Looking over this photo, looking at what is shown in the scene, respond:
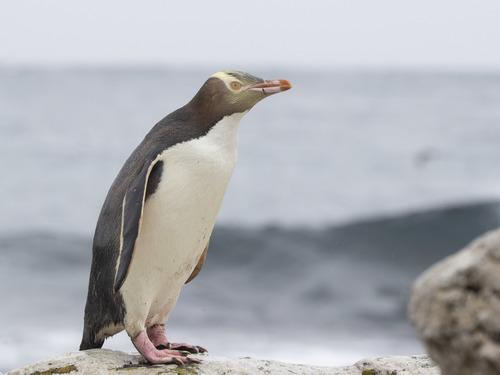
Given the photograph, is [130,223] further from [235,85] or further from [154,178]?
[235,85]

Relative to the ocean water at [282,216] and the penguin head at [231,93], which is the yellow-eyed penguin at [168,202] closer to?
the penguin head at [231,93]

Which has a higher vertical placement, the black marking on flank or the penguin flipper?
the black marking on flank

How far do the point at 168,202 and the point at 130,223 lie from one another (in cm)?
21

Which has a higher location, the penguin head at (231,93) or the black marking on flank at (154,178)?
the penguin head at (231,93)

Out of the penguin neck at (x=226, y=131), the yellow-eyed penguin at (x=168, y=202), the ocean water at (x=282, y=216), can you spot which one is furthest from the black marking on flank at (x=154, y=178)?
the ocean water at (x=282, y=216)

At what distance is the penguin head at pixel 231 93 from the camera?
307cm

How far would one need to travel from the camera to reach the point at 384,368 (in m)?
3.14

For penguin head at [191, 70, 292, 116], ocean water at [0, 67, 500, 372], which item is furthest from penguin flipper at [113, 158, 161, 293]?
ocean water at [0, 67, 500, 372]

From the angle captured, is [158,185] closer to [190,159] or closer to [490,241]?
[190,159]

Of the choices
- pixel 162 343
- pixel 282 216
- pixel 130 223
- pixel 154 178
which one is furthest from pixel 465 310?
pixel 282 216

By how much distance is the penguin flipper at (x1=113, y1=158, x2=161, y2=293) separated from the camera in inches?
110

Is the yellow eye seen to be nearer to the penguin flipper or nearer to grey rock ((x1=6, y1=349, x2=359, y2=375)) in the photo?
the penguin flipper

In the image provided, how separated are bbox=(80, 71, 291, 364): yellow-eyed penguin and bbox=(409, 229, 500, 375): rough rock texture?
149 centimetres

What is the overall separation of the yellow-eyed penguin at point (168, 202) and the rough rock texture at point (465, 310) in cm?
149
